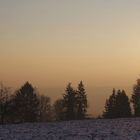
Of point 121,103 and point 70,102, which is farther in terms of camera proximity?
point 70,102

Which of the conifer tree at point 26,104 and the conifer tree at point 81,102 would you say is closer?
the conifer tree at point 26,104

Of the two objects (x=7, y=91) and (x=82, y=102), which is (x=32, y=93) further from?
(x=82, y=102)

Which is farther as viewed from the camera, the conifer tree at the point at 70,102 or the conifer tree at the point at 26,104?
the conifer tree at the point at 70,102

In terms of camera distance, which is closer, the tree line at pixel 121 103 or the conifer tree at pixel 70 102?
the tree line at pixel 121 103

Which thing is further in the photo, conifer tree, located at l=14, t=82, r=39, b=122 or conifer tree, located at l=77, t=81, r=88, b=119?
conifer tree, located at l=77, t=81, r=88, b=119

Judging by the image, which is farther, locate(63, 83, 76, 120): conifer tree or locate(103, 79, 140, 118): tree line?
locate(63, 83, 76, 120): conifer tree

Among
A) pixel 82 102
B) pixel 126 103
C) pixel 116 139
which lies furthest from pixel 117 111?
pixel 116 139

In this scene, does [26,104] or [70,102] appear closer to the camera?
[26,104]

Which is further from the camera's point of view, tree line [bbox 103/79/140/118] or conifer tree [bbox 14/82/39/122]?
tree line [bbox 103/79/140/118]

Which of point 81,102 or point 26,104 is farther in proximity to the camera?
point 81,102

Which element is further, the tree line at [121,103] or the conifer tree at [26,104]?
the tree line at [121,103]

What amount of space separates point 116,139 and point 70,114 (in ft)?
283

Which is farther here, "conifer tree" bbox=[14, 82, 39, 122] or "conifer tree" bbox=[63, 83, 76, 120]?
"conifer tree" bbox=[63, 83, 76, 120]

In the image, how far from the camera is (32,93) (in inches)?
4382
